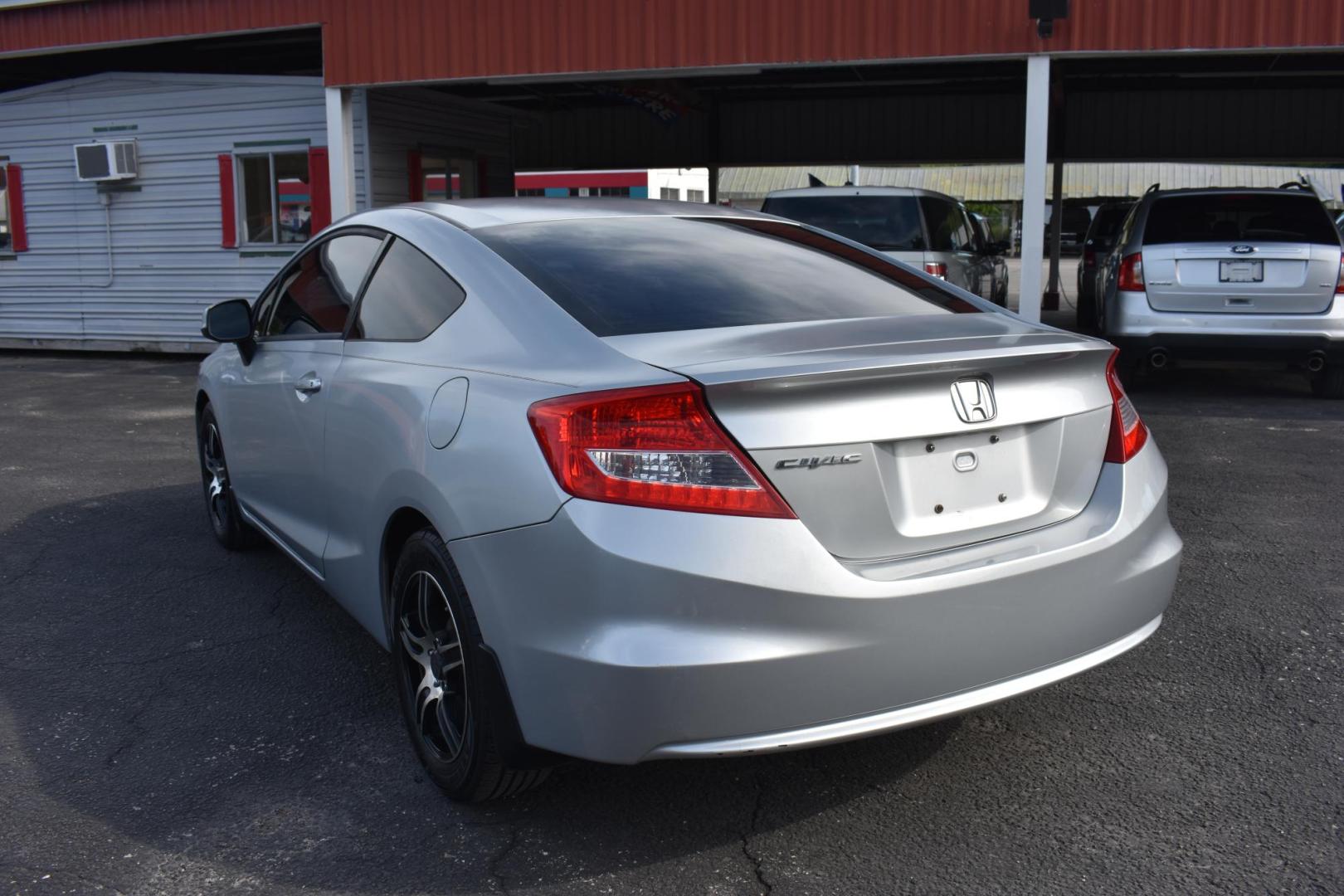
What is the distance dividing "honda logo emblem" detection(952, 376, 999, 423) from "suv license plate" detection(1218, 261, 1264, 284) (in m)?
7.28

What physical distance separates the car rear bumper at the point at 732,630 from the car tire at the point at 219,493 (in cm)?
290

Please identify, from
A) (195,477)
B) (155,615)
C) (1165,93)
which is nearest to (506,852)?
(155,615)

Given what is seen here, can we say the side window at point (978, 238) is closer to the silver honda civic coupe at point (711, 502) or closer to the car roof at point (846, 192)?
the car roof at point (846, 192)

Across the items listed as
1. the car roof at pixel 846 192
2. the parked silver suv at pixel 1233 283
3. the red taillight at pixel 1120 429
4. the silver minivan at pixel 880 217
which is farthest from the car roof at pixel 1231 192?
the red taillight at pixel 1120 429

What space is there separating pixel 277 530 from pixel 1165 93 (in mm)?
22602

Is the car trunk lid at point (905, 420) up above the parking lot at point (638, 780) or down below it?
above

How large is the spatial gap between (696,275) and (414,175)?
41.0 feet

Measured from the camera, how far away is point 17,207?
15992mm

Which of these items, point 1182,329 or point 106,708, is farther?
point 1182,329

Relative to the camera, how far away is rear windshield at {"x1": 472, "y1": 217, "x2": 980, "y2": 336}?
303 centimetres

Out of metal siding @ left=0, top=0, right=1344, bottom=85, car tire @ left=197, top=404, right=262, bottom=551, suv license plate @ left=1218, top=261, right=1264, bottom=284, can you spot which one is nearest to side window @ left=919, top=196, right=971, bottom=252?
metal siding @ left=0, top=0, right=1344, bottom=85

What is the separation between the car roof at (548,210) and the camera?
11.7ft

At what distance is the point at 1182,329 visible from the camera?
918cm

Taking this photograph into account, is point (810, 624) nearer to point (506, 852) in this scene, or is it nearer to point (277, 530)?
point (506, 852)
